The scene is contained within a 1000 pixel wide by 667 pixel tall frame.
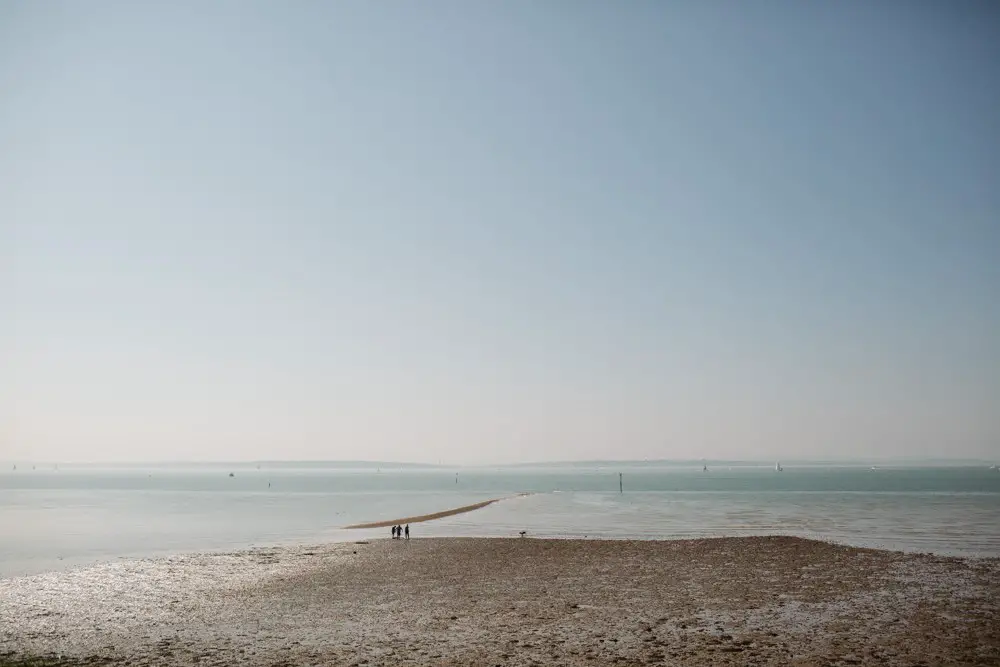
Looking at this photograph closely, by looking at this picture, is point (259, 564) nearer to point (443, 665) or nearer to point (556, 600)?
point (556, 600)

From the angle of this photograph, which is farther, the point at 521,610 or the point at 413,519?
the point at 413,519

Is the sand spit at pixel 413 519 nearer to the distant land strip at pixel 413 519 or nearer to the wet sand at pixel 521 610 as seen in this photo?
the distant land strip at pixel 413 519

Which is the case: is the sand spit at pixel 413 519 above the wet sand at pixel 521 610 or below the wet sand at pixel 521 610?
below

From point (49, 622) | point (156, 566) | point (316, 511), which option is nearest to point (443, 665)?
point (49, 622)

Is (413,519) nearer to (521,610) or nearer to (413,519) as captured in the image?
(413,519)

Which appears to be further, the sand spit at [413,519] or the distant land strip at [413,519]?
the distant land strip at [413,519]

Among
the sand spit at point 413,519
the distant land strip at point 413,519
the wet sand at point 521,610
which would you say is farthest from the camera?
the distant land strip at point 413,519

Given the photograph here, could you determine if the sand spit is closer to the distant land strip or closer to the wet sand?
the distant land strip

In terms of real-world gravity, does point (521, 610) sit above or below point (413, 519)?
above

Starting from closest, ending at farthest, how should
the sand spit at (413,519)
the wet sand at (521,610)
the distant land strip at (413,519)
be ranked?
the wet sand at (521,610) → the sand spit at (413,519) → the distant land strip at (413,519)

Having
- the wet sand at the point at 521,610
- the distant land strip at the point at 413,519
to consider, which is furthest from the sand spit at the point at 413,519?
the wet sand at the point at 521,610

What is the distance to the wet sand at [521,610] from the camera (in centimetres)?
1919

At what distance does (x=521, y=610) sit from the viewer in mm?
Answer: 25094

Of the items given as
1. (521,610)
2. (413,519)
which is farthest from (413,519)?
(521,610)
